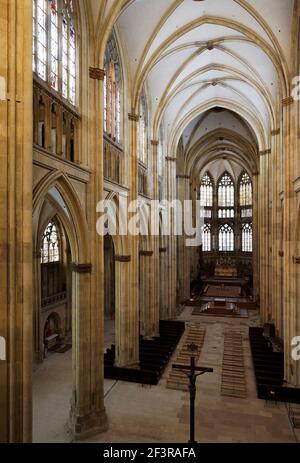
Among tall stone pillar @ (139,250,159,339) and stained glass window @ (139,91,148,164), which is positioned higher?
stained glass window @ (139,91,148,164)

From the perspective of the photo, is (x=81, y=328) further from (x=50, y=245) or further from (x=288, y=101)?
(x=288, y=101)

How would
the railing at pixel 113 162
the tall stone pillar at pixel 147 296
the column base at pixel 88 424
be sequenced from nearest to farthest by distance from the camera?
the column base at pixel 88 424 → the railing at pixel 113 162 → the tall stone pillar at pixel 147 296

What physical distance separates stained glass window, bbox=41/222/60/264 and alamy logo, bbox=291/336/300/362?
14.8 metres

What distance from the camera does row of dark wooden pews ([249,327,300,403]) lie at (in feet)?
43.9

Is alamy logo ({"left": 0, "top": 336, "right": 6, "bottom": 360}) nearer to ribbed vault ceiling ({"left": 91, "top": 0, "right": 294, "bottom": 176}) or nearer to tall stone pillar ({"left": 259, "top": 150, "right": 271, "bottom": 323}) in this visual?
ribbed vault ceiling ({"left": 91, "top": 0, "right": 294, "bottom": 176})

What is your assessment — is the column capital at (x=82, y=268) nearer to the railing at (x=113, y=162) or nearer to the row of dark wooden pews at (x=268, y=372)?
the railing at (x=113, y=162)

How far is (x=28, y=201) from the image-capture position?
7.29m

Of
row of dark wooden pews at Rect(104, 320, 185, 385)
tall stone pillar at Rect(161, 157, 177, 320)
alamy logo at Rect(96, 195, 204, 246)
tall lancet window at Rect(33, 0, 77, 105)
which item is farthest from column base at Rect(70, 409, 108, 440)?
tall stone pillar at Rect(161, 157, 177, 320)

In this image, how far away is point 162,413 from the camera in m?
13.2

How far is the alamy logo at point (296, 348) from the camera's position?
47.6ft

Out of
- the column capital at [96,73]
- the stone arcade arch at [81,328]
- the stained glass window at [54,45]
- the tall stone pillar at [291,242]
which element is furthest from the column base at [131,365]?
the column capital at [96,73]

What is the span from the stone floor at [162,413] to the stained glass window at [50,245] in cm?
698
